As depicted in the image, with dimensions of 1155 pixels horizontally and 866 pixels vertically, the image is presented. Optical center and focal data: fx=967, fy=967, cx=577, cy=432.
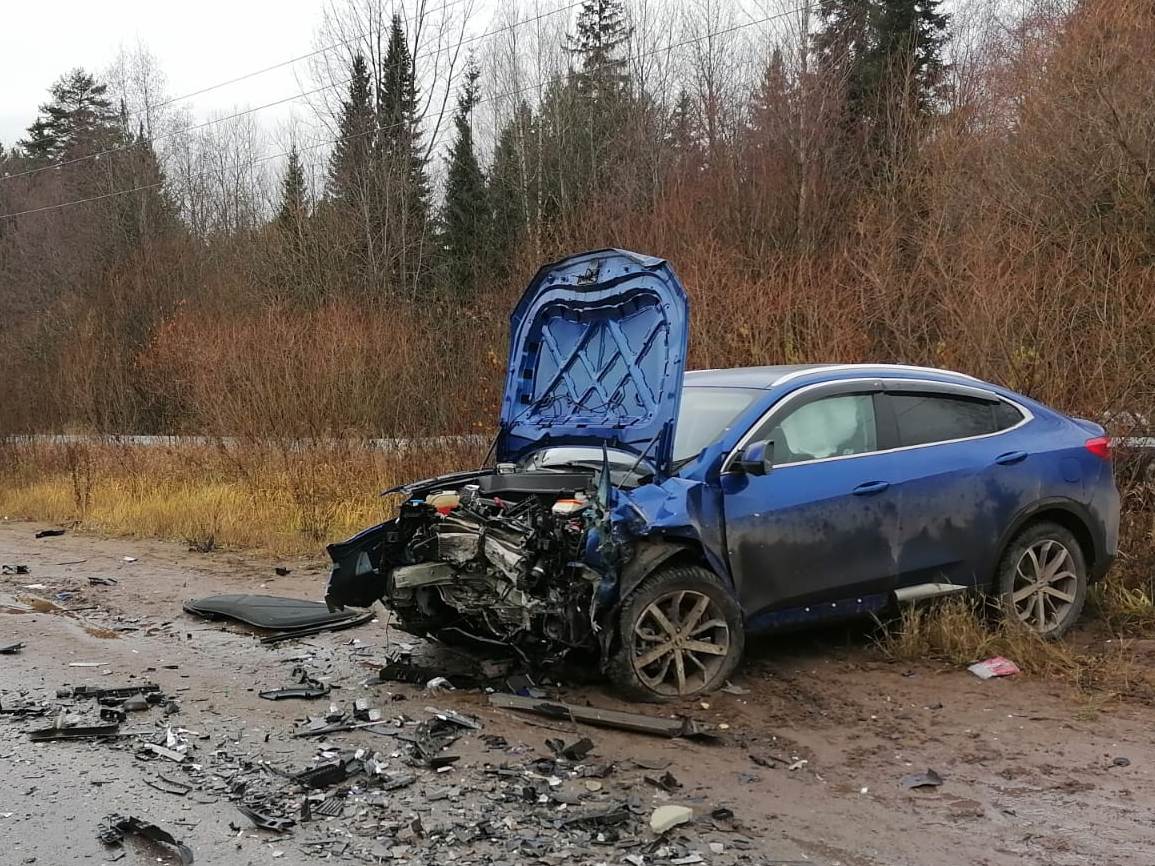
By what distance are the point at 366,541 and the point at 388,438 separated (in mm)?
7256

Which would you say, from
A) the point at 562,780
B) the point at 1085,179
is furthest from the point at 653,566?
the point at 1085,179

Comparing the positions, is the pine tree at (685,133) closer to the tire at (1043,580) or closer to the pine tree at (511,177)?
the pine tree at (511,177)

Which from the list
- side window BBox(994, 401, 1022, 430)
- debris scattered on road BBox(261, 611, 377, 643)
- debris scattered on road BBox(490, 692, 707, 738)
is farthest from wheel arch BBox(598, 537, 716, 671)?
debris scattered on road BBox(261, 611, 377, 643)

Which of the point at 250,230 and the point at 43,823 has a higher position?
the point at 250,230

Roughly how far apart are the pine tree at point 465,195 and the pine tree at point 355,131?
12.5ft

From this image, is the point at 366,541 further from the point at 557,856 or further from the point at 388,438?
the point at 388,438

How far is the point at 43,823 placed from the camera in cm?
397

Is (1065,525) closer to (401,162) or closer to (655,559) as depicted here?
(655,559)

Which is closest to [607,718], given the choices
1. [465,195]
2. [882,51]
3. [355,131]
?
[882,51]

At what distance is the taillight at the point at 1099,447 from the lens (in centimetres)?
645

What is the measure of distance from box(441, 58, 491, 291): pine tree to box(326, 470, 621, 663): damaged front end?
86.6 ft

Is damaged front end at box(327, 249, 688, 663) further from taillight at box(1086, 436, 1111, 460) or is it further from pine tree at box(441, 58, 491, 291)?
pine tree at box(441, 58, 491, 291)

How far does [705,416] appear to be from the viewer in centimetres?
592

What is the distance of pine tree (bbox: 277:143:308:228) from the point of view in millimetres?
26688
